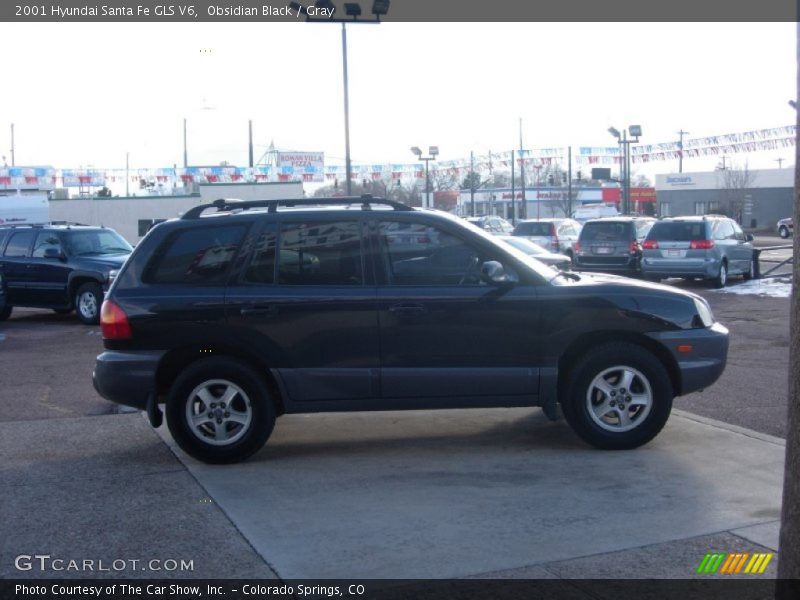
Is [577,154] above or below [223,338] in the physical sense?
above

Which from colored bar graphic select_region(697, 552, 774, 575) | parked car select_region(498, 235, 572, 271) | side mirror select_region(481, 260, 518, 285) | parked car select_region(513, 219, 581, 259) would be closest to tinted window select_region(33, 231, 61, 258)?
parked car select_region(498, 235, 572, 271)

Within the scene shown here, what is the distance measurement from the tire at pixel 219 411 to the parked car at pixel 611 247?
18.9 m

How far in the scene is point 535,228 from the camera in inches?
1200

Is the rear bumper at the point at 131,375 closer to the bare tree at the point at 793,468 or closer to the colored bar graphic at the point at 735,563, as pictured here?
the colored bar graphic at the point at 735,563

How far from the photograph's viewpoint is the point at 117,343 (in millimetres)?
7090

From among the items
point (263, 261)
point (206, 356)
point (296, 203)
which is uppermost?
point (296, 203)

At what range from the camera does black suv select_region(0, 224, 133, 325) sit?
17.5 meters

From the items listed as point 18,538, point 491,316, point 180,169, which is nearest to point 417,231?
point 491,316

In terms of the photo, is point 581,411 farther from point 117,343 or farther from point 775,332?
point 775,332

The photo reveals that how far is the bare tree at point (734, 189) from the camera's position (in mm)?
65125

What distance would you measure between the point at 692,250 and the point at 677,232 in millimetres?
641

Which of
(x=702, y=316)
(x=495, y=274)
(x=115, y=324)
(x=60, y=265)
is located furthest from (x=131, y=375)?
(x=60, y=265)

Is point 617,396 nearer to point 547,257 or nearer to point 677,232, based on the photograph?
point 547,257

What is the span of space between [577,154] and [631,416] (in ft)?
173
